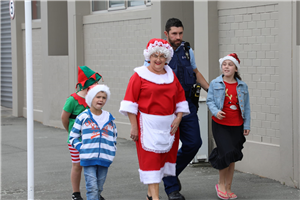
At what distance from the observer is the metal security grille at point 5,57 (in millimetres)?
17109

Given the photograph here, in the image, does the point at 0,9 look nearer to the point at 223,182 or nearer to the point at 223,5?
the point at 223,5

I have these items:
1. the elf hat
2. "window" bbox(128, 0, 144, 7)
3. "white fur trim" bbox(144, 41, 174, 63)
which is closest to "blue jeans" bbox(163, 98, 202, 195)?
"white fur trim" bbox(144, 41, 174, 63)

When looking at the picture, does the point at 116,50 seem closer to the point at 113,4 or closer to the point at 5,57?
the point at 113,4

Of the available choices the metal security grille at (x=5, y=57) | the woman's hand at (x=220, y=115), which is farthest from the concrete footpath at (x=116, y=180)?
the metal security grille at (x=5, y=57)

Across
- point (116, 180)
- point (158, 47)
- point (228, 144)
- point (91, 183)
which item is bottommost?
point (116, 180)

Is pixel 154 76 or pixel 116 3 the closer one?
pixel 154 76

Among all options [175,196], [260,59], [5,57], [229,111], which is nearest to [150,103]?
[229,111]

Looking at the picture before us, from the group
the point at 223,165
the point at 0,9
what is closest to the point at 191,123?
the point at 223,165

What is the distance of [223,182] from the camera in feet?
19.5

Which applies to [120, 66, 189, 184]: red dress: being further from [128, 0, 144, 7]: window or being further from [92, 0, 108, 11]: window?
[92, 0, 108, 11]: window

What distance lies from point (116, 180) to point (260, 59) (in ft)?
9.06

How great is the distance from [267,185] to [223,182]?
1.00 metres

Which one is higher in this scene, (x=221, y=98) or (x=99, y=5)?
(x=99, y=5)

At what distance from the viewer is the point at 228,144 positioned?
575cm
